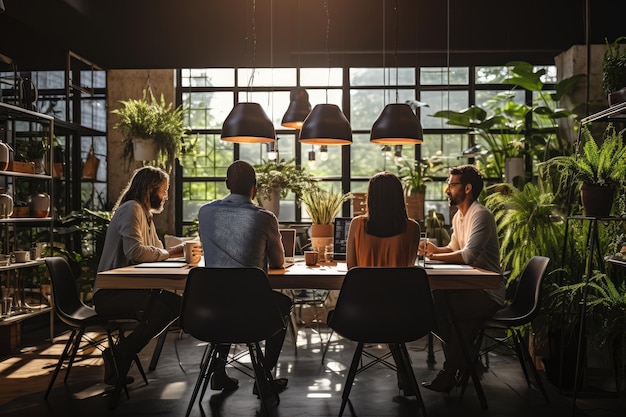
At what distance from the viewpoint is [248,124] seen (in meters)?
4.73

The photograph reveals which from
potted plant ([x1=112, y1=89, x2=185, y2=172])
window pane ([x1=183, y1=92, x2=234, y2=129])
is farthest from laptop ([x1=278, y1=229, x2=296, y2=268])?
window pane ([x1=183, y1=92, x2=234, y2=129])

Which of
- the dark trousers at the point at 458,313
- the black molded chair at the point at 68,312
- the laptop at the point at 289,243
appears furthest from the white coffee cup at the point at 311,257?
the black molded chair at the point at 68,312

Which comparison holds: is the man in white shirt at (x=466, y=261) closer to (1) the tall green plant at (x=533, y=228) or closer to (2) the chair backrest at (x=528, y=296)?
(2) the chair backrest at (x=528, y=296)

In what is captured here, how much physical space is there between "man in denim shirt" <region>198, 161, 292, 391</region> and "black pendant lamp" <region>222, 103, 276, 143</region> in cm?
67

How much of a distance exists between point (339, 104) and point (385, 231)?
5.36 meters

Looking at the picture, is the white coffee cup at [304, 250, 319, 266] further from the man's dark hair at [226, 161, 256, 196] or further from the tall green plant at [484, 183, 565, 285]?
the tall green plant at [484, 183, 565, 285]

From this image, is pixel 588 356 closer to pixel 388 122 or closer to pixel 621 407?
pixel 621 407

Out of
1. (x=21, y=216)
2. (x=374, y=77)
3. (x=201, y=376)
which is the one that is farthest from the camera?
(x=374, y=77)

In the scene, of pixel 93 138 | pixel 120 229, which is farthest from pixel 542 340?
pixel 93 138

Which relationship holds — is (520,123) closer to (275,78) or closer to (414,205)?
(414,205)

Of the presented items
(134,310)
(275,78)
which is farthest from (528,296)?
(275,78)

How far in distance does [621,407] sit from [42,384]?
3797 millimetres

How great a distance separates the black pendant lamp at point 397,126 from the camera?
189 inches

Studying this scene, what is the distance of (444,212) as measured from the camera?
9.09 meters
